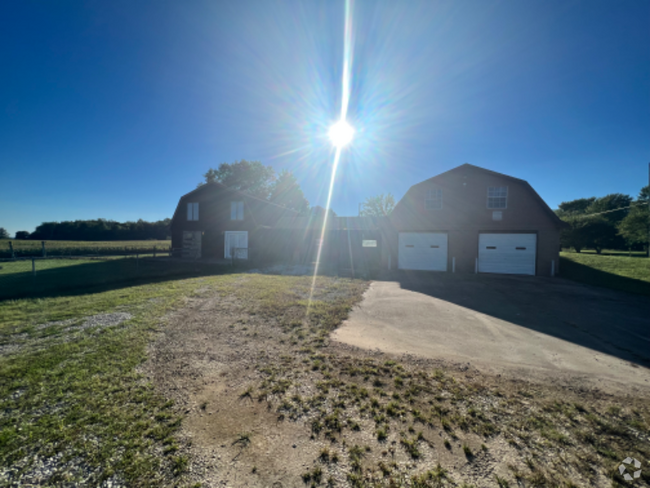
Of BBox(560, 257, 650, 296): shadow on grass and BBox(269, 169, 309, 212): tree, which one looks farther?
BBox(269, 169, 309, 212): tree

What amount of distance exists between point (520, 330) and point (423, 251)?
11134mm

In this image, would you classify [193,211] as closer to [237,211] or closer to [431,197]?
[237,211]

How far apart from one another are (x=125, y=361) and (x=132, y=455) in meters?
2.28

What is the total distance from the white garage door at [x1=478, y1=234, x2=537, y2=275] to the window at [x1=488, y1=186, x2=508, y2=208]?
1.93m

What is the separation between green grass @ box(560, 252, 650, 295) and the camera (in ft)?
36.2

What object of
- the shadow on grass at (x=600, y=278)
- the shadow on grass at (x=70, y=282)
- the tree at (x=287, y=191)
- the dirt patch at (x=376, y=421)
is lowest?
the dirt patch at (x=376, y=421)

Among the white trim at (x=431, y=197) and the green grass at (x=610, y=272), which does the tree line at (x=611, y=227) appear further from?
the white trim at (x=431, y=197)

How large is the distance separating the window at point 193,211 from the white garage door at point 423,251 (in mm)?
17672

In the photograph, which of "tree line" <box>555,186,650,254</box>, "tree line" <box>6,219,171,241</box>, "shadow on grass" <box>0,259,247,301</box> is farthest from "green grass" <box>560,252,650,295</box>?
"tree line" <box>6,219,171,241</box>

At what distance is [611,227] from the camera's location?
134 feet

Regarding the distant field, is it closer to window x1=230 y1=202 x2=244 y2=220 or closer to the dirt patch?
window x1=230 y1=202 x2=244 y2=220

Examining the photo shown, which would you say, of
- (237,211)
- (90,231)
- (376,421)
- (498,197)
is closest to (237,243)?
(237,211)

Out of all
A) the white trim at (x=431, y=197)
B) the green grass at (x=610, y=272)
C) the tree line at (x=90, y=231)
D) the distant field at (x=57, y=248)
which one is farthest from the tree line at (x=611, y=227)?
the tree line at (x=90, y=231)

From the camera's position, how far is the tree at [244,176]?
141 feet
